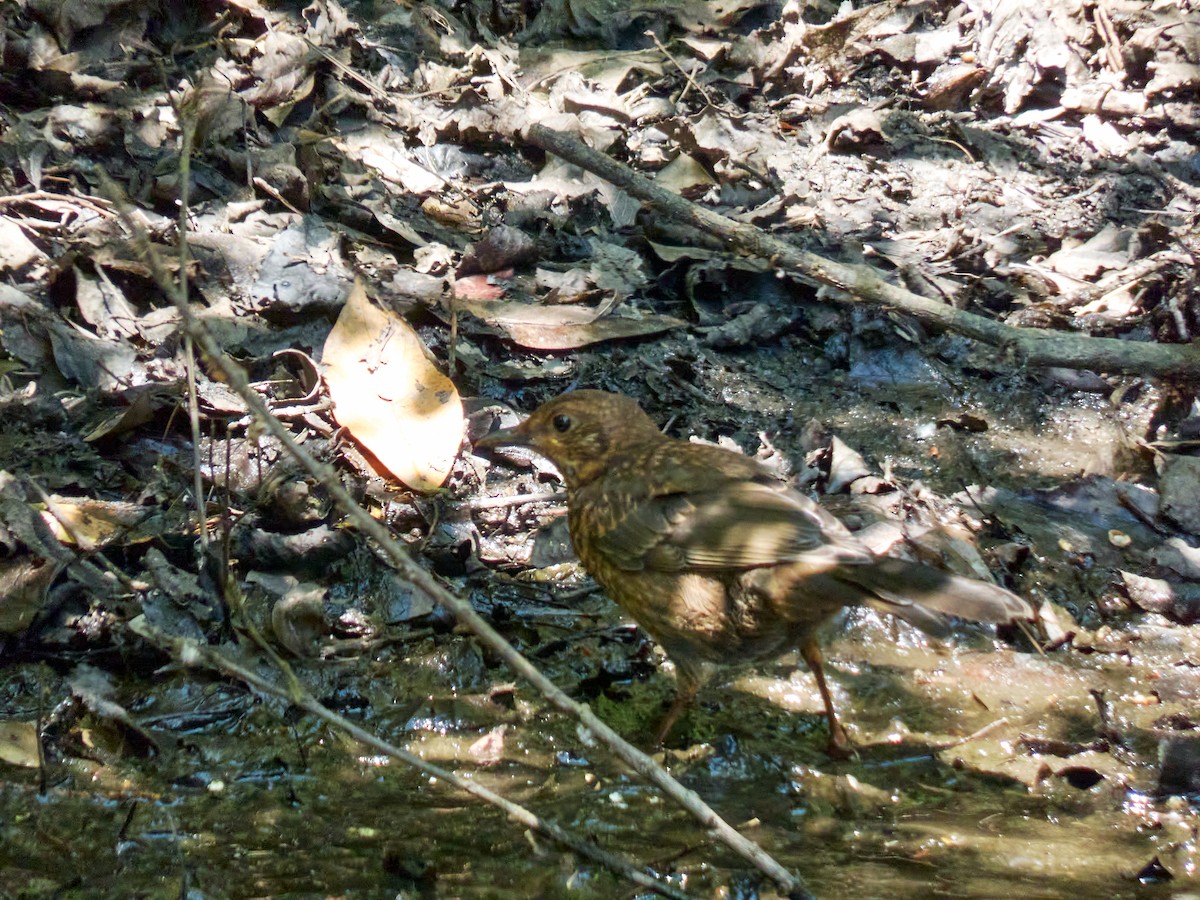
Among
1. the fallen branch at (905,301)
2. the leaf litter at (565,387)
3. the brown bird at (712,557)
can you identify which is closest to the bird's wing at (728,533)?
the brown bird at (712,557)

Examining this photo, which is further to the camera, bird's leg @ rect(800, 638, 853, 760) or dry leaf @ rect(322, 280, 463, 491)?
dry leaf @ rect(322, 280, 463, 491)

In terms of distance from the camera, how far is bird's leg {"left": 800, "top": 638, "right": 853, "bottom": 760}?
12.5 ft

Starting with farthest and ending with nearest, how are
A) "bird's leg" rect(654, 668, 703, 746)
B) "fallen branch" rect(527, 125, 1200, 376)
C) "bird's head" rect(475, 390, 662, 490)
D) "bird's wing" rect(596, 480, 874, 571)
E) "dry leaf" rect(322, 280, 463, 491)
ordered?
1. "fallen branch" rect(527, 125, 1200, 376)
2. "dry leaf" rect(322, 280, 463, 491)
3. "bird's head" rect(475, 390, 662, 490)
4. "bird's leg" rect(654, 668, 703, 746)
5. "bird's wing" rect(596, 480, 874, 571)

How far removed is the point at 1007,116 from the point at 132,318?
551cm

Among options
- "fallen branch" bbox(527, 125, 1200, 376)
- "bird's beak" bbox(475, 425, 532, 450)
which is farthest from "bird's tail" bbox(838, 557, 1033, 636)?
"fallen branch" bbox(527, 125, 1200, 376)

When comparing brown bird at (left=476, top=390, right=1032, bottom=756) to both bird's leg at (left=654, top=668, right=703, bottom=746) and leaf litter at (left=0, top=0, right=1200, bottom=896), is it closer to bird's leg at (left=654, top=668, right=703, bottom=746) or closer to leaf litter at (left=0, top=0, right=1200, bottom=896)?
bird's leg at (left=654, top=668, right=703, bottom=746)

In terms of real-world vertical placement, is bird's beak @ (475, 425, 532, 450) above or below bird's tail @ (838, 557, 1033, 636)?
below

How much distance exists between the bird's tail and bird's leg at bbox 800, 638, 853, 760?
0.58 metres

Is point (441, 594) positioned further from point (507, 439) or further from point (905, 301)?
point (905, 301)

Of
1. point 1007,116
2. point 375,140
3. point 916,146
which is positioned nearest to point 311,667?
point 375,140

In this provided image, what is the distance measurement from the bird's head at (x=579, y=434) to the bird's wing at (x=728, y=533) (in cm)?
41

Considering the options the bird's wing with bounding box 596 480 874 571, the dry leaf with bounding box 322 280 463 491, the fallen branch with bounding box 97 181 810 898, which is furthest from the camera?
the dry leaf with bounding box 322 280 463 491

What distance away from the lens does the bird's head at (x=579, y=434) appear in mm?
4398

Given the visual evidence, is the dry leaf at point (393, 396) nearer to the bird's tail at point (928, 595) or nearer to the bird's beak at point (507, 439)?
the bird's beak at point (507, 439)
